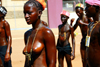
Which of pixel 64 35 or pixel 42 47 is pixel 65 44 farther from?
pixel 42 47

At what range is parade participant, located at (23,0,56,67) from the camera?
1854 millimetres

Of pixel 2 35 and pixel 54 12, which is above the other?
pixel 2 35

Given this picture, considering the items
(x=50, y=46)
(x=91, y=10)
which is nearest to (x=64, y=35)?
(x=91, y=10)

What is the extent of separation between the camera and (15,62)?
552 centimetres

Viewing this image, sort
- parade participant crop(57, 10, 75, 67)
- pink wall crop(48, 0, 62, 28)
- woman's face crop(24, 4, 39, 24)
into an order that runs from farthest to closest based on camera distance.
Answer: pink wall crop(48, 0, 62, 28)
parade participant crop(57, 10, 75, 67)
woman's face crop(24, 4, 39, 24)

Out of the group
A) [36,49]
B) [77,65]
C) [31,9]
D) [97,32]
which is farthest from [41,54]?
[77,65]

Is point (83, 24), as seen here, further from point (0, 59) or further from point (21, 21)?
point (21, 21)

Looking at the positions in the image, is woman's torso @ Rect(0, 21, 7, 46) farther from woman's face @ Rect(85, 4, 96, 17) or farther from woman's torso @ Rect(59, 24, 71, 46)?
woman's face @ Rect(85, 4, 96, 17)

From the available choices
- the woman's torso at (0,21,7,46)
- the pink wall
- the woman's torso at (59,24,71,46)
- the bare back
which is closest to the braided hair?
the bare back

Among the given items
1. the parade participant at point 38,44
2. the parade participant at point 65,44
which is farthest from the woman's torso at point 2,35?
the parade participant at point 38,44

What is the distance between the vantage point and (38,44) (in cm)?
188

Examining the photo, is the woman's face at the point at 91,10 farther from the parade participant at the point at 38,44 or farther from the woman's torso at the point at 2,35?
the woman's torso at the point at 2,35

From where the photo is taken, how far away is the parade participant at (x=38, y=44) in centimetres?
185

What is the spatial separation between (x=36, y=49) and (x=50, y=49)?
0.21 meters
